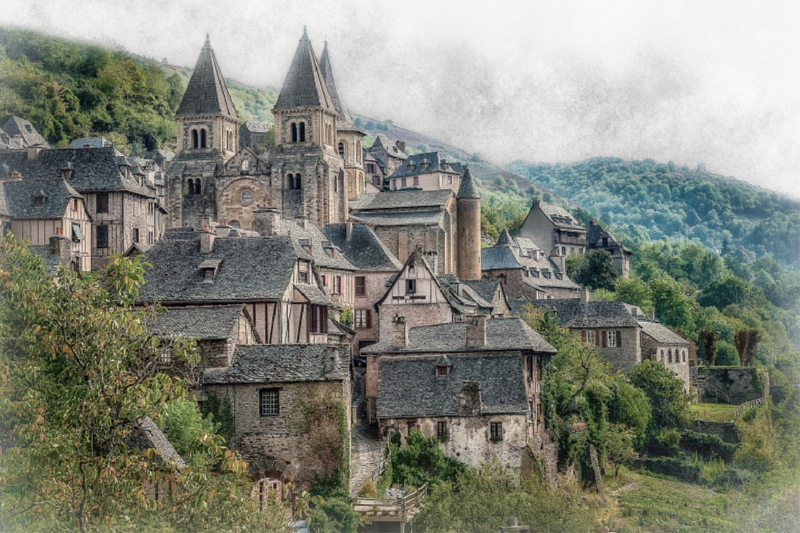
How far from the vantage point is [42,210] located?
5684 cm

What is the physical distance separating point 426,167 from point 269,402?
3571 inches

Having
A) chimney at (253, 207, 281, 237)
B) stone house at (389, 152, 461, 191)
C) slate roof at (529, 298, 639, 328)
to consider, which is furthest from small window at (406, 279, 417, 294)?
stone house at (389, 152, 461, 191)

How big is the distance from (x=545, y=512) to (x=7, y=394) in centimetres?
1971

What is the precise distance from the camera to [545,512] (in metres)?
34.1

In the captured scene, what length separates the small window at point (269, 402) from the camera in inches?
1379

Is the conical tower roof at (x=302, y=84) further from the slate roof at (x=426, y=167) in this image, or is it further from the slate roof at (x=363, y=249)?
the slate roof at (x=426, y=167)

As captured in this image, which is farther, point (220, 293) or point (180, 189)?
point (180, 189)

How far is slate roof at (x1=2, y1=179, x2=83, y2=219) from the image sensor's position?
56.4 meters

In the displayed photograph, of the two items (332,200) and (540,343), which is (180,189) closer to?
(332,200)

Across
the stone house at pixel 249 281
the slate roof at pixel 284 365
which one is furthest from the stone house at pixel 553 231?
the slate roof at pixel 284 365

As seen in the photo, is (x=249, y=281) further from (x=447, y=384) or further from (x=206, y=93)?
(x=206, y=93)

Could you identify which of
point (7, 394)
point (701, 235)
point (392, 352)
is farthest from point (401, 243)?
point (701, 235)

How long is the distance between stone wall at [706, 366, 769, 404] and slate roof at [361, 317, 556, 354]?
34.3 metres

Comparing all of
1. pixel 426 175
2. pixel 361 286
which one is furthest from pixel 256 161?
pixel 426 175
